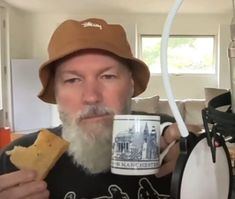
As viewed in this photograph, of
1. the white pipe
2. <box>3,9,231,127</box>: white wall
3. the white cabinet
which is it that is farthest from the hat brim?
<box>3,9,231,127</box>: white wall

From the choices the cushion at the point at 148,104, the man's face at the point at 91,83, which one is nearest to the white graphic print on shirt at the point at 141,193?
the man's face at the point at 91,83

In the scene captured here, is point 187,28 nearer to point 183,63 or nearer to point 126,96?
point 183,63

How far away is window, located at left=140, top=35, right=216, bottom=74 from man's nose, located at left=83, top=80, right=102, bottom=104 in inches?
244

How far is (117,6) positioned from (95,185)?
559 centimetres

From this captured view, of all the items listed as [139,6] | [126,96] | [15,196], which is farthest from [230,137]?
[139,6]

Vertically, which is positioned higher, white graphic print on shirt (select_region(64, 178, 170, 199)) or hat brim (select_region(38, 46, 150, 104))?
hat brim (select_region(38, 46, 150, 104))

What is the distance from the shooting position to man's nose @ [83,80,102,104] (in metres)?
0.86

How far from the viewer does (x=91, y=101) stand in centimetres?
85

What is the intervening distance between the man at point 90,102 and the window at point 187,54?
611 cm

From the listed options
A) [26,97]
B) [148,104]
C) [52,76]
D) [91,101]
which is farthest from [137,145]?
[26,97]

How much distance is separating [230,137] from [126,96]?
1.89 feet

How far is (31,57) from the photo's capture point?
23.7ft

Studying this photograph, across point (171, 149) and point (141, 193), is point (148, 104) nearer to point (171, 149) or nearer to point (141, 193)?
point (141, 193)

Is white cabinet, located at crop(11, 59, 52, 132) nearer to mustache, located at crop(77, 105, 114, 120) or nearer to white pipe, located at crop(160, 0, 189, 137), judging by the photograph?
mustache, located at crop(77, 105, 114, 120)
